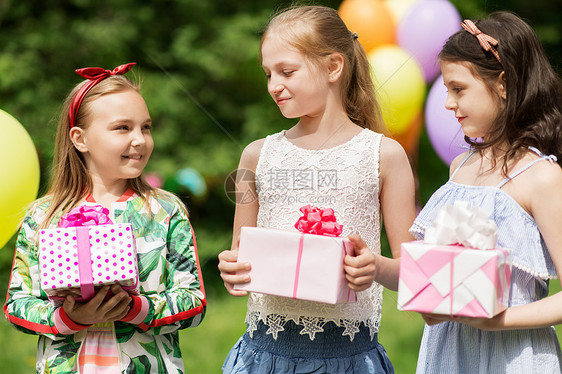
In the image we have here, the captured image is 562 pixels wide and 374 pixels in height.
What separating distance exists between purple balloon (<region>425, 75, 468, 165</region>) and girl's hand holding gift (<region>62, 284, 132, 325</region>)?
2424mm

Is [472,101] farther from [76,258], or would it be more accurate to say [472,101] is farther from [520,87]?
[76,258]

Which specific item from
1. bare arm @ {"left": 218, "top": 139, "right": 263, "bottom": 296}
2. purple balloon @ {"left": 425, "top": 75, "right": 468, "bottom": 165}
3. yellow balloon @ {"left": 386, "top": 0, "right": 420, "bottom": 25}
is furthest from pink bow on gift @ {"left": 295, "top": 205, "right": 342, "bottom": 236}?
yellow balloon @ {"left": 386, "top": 0, "right": 420, "bottom": 25}

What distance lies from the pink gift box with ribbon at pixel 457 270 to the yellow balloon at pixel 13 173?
1.62 meters

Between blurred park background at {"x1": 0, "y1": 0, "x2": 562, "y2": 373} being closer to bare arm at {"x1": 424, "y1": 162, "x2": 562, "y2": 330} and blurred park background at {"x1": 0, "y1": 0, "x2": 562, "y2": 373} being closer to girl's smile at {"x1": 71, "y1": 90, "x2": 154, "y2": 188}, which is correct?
girl's smile at {"x1": 71, "y1": 90, "x2": 154, "y2": 188}

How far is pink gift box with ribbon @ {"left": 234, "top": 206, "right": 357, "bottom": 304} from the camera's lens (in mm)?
1726

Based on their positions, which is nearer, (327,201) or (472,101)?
(472,101)

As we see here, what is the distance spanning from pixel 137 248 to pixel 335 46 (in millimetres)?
874

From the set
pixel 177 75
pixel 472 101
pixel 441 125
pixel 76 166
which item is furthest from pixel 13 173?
pixel 177 75

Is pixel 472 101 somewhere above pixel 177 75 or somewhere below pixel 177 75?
above

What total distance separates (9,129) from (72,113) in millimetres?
636

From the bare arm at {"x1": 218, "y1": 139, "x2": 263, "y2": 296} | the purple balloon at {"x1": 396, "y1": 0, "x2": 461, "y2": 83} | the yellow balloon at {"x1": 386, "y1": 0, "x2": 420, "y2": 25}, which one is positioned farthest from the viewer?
the yellow balloon at {"x1": 386, "y1": 0, "x2": 420, "y2": 25}

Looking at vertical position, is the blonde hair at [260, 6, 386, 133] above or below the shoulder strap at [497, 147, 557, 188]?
above

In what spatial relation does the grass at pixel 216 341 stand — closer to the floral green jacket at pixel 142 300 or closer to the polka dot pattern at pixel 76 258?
the floral green jacket at pixel 142 300

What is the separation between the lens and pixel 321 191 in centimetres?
201
